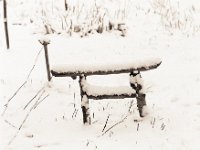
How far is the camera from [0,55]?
7.19 m

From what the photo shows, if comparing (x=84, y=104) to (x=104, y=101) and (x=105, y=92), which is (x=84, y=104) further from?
(x=104, y=101)

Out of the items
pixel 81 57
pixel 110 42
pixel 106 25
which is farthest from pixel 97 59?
pixel 106 25

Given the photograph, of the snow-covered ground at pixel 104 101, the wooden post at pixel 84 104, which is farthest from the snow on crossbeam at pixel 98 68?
the snow-covered ground at pixel 104 101

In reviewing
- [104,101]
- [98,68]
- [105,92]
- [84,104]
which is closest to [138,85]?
[105,92]

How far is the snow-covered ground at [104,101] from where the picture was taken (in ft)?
15.5

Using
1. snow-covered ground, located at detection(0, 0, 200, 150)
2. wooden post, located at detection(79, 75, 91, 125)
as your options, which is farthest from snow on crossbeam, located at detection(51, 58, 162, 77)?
snow-covered ground, located at detection(0, 0, 200, 150)

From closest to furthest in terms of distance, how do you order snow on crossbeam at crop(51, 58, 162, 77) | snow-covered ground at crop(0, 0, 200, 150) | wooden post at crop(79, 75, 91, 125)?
snow-covered ground at crop(0, 0, 200, 150) < snow on crossbeam at crop(51, 58, 162, 77) < wooden post at crop(79, 75, 91, 125)

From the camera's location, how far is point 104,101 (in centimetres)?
586

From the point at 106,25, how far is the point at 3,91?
10.1 feet

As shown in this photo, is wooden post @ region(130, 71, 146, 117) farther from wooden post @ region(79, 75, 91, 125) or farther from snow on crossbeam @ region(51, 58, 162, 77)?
wooden post @ region(79, 75, 91, 125)

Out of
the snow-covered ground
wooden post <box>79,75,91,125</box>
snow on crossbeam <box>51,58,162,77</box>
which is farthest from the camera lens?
wooden post <box>79,75,91,125</box>

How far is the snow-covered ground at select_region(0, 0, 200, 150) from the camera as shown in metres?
4.74

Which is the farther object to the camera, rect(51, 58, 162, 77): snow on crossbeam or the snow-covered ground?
rect(51, 58, 162, 77): snow on crossbeam

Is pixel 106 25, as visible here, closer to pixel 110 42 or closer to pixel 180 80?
pixel 110 42
